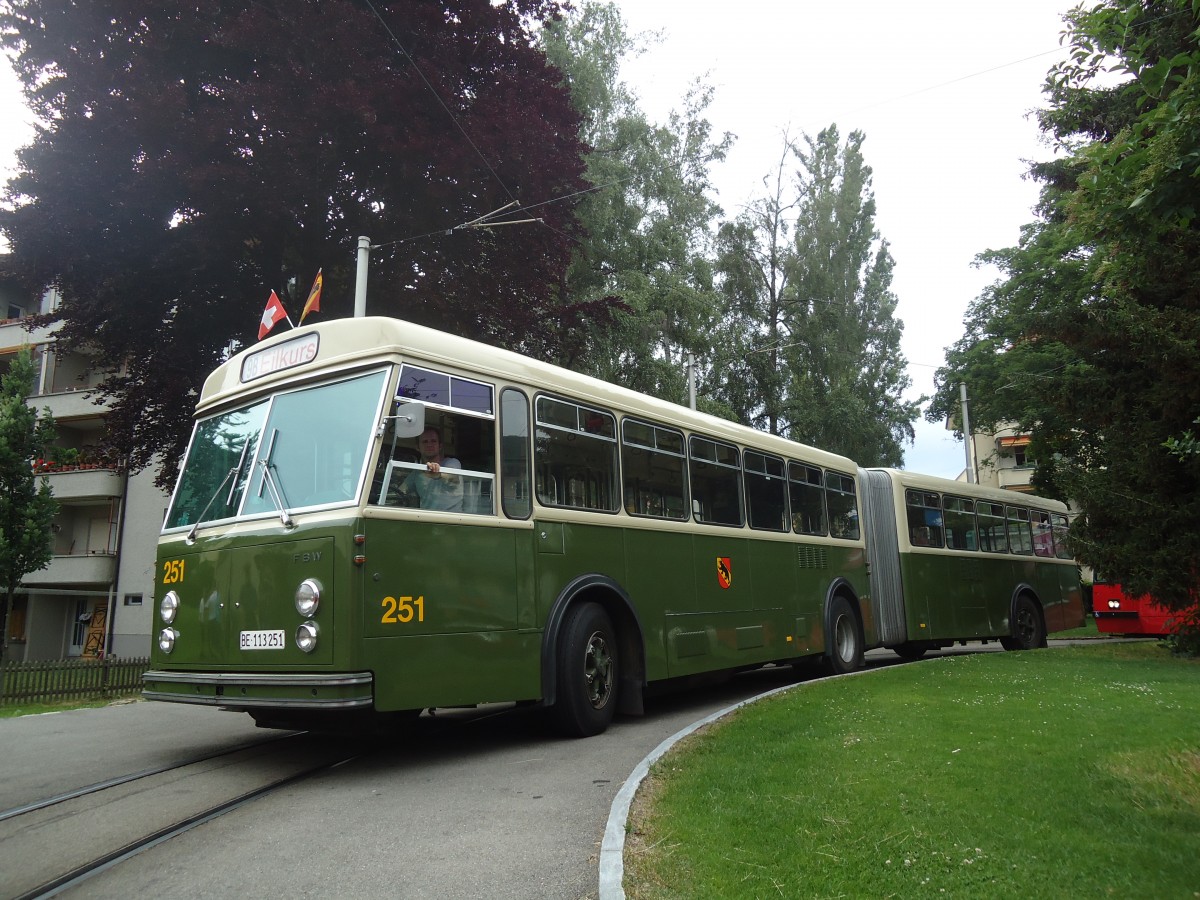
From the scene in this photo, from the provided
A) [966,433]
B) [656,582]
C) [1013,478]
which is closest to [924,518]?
[656,582]

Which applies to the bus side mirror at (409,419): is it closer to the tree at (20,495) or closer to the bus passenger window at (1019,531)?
the tree at (20,495)

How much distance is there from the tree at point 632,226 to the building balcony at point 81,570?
18606 mm

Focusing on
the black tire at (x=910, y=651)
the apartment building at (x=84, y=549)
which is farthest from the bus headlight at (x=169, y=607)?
the apartment building at (x=84, y=549)

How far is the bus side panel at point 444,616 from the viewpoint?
6.51 m

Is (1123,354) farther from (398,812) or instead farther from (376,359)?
(398,812)

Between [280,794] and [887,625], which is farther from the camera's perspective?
[887,625]

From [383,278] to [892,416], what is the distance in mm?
25728

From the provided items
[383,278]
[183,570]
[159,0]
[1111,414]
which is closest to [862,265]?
[1111,414]

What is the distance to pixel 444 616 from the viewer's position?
6.93m

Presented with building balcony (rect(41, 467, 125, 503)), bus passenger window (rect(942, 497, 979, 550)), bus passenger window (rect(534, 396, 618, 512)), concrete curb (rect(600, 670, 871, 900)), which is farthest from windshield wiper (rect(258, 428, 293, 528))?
building balcony (rect(41, 467, 125, 503))

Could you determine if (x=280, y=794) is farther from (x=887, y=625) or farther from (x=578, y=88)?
(x=578, y=88)

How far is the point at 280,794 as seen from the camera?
6234mm

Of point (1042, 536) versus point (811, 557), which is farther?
point (1042, 536)

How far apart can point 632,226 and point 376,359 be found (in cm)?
2092
